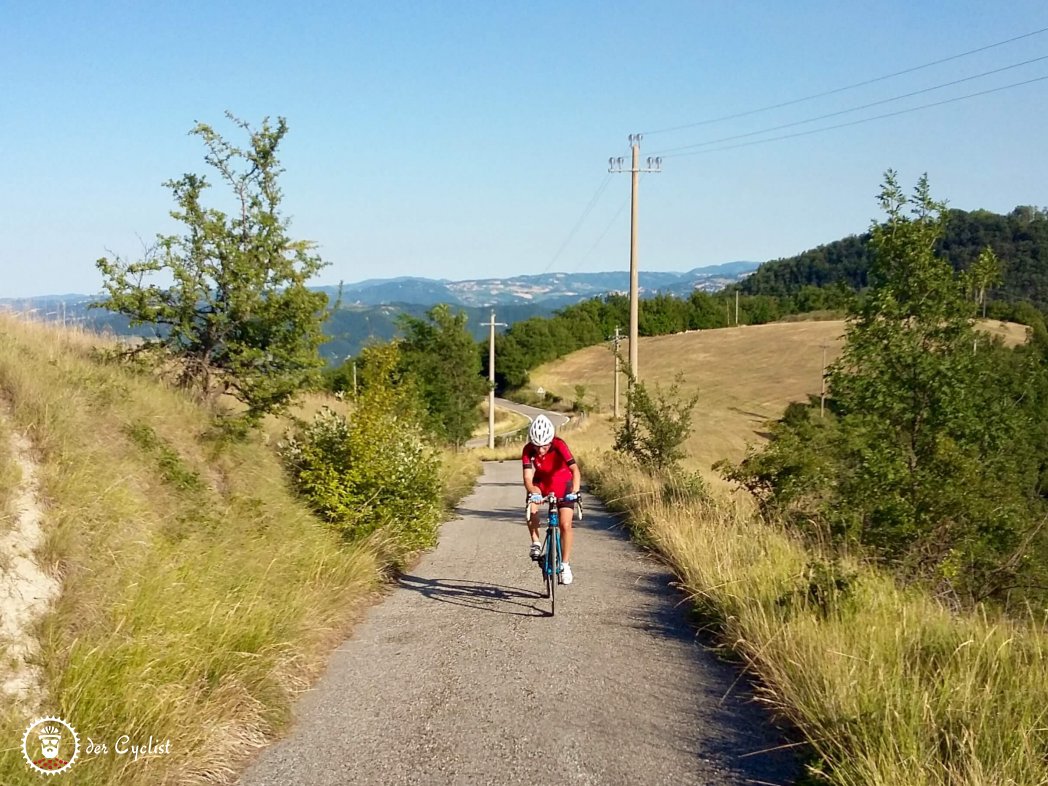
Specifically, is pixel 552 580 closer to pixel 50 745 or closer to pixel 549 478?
pixel 549 478

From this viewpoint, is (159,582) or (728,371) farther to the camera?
(728,371)

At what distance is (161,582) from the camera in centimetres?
556

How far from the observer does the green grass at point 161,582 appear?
14.4 feet

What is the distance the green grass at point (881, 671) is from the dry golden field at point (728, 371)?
48.4 m

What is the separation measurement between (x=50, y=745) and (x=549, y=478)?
17.7ft

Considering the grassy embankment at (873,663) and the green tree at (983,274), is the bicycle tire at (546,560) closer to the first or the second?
the grassy embankment at (873,663)

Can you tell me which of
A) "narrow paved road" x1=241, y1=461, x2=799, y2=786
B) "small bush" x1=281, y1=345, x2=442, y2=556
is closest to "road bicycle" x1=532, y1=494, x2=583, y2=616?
"narrow paved road" x1=241, y1=461, x2=799, y2=786

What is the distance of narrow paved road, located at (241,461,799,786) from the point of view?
14.9ft

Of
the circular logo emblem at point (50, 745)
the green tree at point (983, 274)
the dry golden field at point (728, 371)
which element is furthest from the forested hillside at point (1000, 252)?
the circular logo emblem at point (50, 745)

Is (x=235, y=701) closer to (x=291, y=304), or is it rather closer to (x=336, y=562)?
(x=336, y=562)

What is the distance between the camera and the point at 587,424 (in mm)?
61406

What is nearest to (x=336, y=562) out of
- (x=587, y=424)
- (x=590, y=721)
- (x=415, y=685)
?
(x=415, y=685)

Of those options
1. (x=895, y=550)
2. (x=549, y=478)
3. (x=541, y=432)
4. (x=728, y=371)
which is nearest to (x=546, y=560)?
(x=549, y=478)

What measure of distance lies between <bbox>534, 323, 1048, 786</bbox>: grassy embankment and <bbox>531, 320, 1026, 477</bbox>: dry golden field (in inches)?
1873
